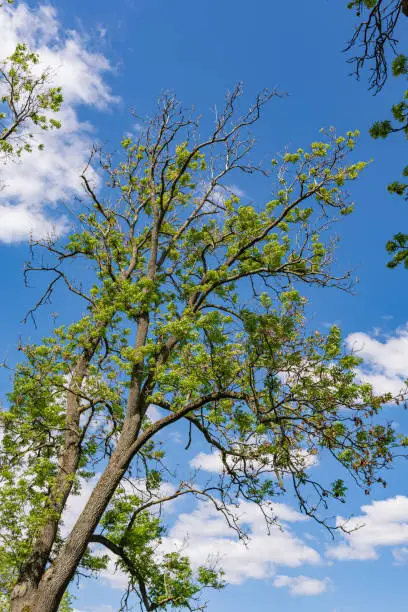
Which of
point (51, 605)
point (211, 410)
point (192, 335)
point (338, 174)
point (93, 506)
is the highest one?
point (338, 174)

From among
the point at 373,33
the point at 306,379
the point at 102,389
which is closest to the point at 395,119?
the point at 373,33

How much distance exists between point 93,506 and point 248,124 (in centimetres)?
1230

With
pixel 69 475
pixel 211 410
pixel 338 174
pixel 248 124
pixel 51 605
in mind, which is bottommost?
pixel 51 605

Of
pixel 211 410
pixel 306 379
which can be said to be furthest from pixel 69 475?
pixel 306 379

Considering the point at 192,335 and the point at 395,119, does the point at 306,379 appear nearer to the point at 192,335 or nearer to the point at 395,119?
the point at 192,335

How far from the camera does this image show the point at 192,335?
41.1ft

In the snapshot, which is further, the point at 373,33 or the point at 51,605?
the point at 51,605

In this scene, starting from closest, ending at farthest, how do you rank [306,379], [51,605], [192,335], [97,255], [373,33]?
[373,33] → [306,379] → [51,605] → [192,335] → [97,255]

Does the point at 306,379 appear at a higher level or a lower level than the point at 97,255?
lower

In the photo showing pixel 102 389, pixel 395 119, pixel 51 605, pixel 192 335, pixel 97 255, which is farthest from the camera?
pixel 97 255

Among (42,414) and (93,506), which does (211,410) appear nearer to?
(93,506)

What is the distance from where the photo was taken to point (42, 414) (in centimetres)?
1488

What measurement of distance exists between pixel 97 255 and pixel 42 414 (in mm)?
5820

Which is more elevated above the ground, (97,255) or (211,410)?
(97,255)
